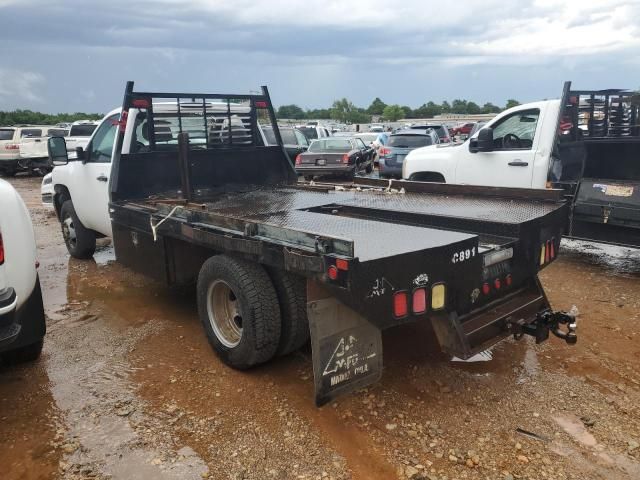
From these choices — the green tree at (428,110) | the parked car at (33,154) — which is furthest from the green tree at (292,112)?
the parked car at (33,154)

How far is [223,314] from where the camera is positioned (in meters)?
4.38

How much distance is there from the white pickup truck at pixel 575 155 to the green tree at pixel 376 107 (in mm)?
91745

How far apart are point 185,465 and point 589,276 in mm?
5189

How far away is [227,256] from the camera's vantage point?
4.10 metres

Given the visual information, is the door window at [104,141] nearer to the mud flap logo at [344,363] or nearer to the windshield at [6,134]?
the mud flap logo at [344,363]

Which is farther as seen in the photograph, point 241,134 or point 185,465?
point 241,134

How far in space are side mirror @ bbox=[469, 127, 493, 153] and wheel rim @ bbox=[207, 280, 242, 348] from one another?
489 centimetres

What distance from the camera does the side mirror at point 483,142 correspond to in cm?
781

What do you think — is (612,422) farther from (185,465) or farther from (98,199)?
(98,199)

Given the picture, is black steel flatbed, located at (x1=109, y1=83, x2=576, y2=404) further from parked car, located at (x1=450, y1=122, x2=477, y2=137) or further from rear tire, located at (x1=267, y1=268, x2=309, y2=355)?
parked car, located at (x1=450, y1=122, x2=477, y2=137)

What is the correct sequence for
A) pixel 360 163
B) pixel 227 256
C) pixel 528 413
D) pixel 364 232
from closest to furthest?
pixel 528 413, pixel 364 232, pixel 227 256, pixel 360 163

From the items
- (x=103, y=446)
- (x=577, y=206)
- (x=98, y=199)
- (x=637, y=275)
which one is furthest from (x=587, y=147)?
(x=103, y=446)

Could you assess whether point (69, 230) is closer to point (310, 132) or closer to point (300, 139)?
point (300, 139)

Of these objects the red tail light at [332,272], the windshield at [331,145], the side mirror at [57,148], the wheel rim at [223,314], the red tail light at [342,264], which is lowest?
the wheel rim at [223,314]
